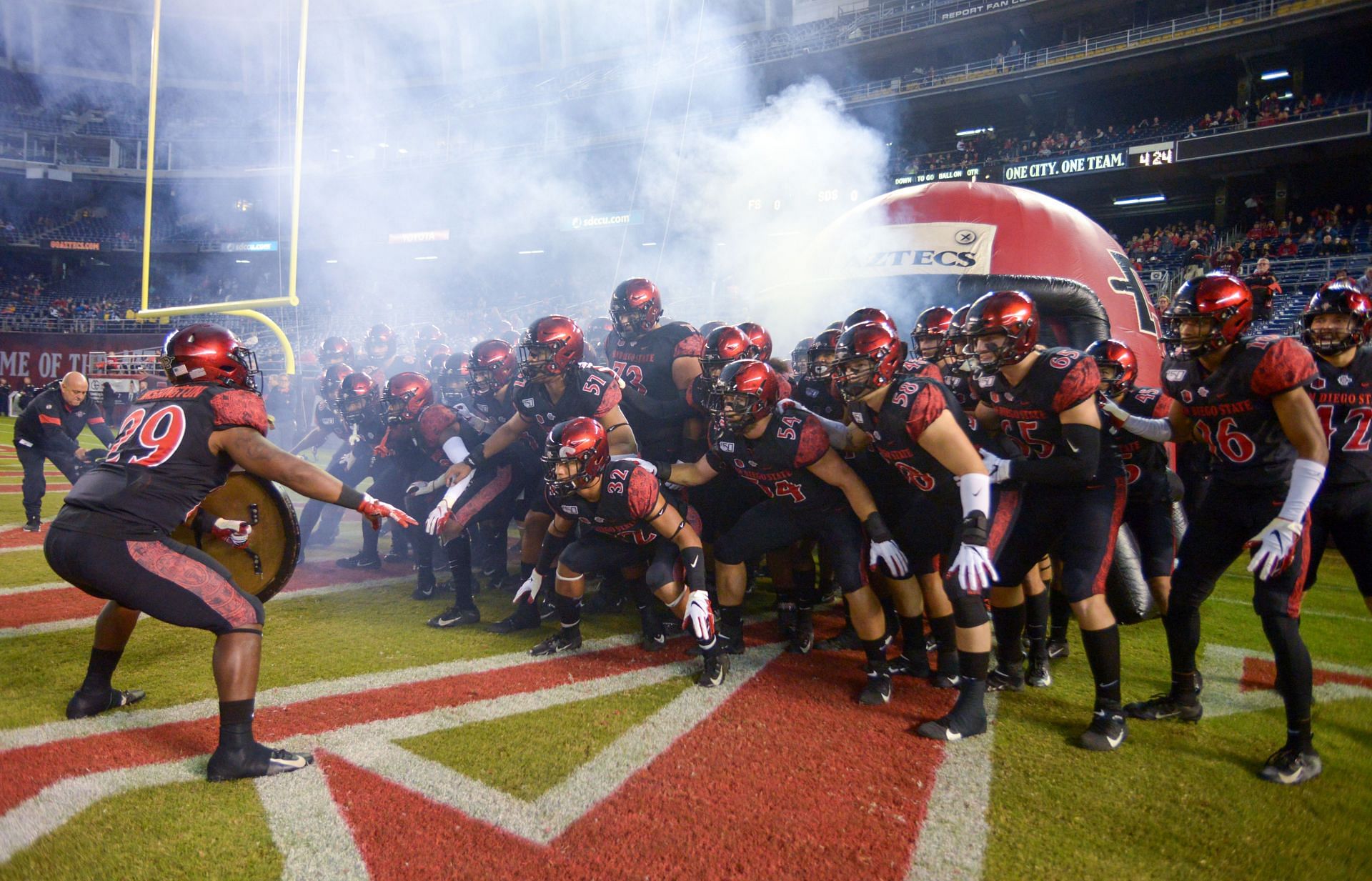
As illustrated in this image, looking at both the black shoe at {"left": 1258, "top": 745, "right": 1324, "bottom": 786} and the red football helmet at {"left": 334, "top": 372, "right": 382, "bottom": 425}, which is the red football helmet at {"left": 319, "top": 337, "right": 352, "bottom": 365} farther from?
the black shoe at {"left": 1258, "top": 745, "right": 1324, "bottom": 786}

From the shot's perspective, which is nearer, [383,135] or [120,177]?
[383,135]

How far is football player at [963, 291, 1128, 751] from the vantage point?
3465mm

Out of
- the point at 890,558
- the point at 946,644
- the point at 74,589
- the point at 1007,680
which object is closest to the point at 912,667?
the point at 946,644

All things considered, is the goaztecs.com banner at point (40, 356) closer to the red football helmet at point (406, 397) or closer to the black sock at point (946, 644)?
the red football helmet at point (406, 397)

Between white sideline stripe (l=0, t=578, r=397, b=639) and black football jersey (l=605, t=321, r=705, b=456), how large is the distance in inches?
96.7

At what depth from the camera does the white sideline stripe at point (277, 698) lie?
11.0 feet

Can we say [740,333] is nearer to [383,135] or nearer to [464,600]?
[464,600]

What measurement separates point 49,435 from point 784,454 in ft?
27.5

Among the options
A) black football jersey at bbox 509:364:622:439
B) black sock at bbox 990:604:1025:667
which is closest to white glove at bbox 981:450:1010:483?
black sock at bbox 990:604:1025:667

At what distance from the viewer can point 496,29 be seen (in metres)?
30.9

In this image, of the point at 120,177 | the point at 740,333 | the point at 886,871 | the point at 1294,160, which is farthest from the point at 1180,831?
the point at 120,177

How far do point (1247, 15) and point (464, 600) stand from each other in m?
22.3

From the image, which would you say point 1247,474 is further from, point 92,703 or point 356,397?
point 356,397

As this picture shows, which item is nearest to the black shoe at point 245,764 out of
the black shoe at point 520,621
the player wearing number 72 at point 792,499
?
the black shoe at point 520,621
